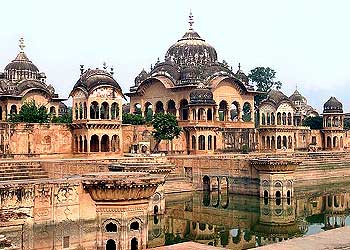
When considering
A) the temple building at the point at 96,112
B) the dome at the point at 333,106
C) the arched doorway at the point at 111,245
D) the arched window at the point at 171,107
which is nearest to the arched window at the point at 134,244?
the arched doorway at the point at 111,245

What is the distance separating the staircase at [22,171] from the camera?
57.6 ft

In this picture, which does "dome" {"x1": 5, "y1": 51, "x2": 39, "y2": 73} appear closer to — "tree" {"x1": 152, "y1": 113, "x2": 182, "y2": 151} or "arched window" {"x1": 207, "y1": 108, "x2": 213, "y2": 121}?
"tree" {"x1": 152, "y1": 113, "x2": 182, "y2": 151}

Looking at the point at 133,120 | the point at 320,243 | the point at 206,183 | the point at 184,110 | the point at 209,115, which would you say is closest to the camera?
the point at 320,243

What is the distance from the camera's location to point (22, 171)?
18453 millimetres

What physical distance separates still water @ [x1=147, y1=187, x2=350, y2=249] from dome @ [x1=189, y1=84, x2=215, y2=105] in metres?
8.08

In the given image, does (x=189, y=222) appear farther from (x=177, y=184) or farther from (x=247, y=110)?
(x=247, y=110)

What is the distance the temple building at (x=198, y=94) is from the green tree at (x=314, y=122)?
8.17 metres

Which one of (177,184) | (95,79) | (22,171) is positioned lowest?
(177,184)

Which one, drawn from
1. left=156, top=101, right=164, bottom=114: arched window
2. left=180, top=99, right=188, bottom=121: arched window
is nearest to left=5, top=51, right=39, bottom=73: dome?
left=156, top=101, right=164, bottom=114: arched window

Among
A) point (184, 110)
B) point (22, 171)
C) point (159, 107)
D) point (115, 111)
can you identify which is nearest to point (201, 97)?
point (184, 110)

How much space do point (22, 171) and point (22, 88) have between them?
1290cm

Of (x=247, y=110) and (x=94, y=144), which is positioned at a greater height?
(x=247, y=110)

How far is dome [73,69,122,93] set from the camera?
82.3 feet

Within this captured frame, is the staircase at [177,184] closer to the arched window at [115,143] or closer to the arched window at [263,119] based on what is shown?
the arched window at [115,143]
